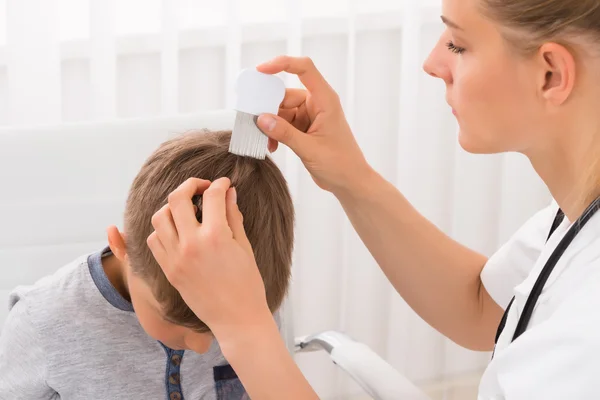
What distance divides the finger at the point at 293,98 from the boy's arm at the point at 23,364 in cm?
42

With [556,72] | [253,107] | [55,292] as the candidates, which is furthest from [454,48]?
[55,292]

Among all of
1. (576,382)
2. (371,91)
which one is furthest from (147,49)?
(576,382)

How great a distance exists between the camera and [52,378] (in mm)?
1087

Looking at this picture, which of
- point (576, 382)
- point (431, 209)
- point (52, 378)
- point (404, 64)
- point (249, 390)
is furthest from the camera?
point (431, 209)

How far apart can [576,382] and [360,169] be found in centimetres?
46

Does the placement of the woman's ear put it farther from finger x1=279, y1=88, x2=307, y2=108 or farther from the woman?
finger x1=279, y1=88, x2=307, y2=108

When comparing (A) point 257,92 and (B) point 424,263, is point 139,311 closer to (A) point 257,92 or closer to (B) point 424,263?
(A) point 257,92

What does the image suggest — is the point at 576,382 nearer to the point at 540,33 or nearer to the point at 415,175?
the point at 540,33

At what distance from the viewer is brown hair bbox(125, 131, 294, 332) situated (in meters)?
0.98

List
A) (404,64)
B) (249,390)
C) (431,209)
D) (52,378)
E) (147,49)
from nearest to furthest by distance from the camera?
(249,390)
(52,378)
(147,49)
(404,64)
(431,209)

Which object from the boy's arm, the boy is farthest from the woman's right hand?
the boy's arm

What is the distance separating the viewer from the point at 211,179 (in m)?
0.98

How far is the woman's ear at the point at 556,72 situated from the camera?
87 cm

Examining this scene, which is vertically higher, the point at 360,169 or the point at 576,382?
the point at 360,169
